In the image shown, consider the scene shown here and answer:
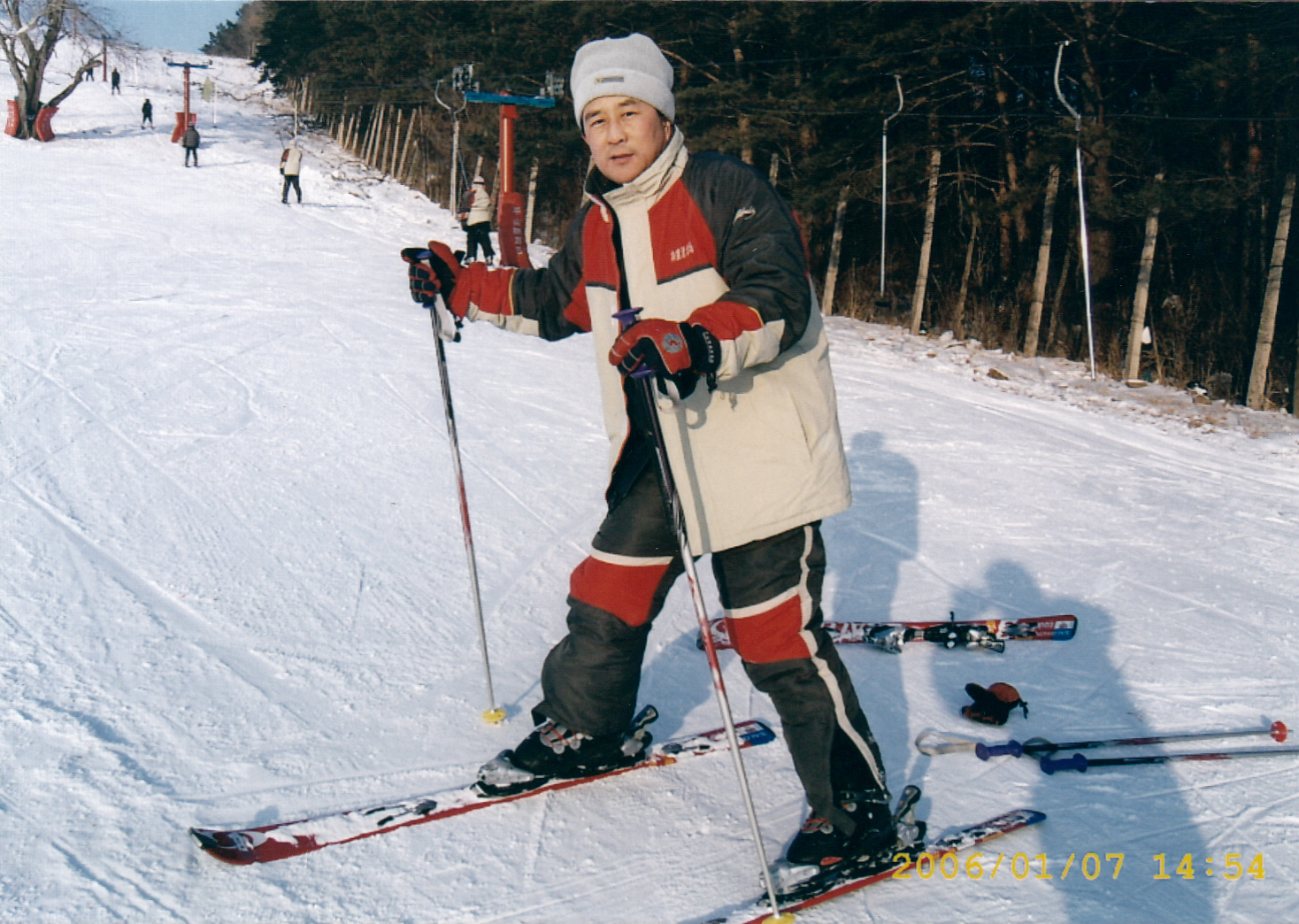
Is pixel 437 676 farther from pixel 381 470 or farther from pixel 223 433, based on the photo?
pixel 223 433

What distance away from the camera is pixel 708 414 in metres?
2.25

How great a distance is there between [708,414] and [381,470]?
3.50 meters

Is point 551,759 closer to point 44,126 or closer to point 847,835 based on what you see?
point 847,835

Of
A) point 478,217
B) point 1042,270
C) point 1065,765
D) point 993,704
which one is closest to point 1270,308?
point 1042,270

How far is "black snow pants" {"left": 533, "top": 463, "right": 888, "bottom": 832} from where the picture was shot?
2.22 metres

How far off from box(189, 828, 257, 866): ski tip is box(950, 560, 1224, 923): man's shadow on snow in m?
1.77

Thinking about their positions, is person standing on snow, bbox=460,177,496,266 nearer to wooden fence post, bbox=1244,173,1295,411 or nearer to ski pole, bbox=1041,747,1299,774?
wooden fence post, bbox=1244,173,1295,411

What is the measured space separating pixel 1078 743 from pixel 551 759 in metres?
1.55

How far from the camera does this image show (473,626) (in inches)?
143

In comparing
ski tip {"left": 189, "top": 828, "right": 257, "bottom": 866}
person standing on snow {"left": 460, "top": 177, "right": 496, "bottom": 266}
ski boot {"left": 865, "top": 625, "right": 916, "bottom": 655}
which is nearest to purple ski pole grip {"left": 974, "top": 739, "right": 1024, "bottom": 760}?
ski boot {"left": 865, "top": 625, "right": 916, "bottom": 655}

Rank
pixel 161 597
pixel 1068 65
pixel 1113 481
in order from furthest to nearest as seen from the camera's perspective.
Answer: pixel 1068 65, pixel 1113 481, pixel 161 597

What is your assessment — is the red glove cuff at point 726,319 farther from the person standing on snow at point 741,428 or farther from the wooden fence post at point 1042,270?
the wooden fence post at point 1042,270

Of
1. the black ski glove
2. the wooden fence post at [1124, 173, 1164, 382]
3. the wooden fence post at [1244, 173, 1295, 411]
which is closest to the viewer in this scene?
the black ski glove

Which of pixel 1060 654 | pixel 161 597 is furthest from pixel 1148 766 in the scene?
pixel 161 597
